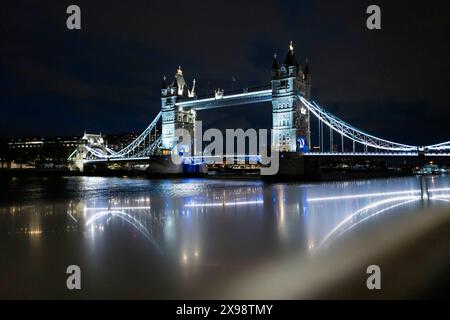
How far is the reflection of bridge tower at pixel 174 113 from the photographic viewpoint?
146 ft

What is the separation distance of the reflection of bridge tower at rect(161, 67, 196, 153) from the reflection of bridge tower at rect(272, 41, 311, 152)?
1379cm

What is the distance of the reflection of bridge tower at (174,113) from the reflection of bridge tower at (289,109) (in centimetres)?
1379

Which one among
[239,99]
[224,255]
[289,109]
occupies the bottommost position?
[224,255]

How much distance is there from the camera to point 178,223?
8.99m

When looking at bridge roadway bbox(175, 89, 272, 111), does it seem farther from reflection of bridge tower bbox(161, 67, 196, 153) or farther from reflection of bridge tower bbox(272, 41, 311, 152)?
reflection of bridge tower bbox(161, 67, 196, 153)

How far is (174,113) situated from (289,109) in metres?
16.6

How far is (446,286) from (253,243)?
3.16 metres

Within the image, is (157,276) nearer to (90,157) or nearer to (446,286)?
(446,286)

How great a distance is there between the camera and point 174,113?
4453cm

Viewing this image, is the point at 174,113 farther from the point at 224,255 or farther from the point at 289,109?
the point at 224,255

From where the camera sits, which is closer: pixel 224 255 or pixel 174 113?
pixel 224 255

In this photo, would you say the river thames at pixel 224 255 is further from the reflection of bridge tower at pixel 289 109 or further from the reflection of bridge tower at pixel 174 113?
the reflection of bridge tower at pixel 174 113

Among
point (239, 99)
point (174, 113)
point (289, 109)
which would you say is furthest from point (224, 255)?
point (174, 113)

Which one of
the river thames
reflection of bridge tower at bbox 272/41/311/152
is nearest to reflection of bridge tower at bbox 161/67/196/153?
reflection of bridge tower at bbox 272/41/311/152
